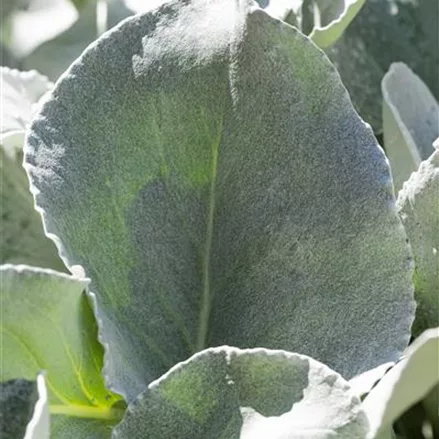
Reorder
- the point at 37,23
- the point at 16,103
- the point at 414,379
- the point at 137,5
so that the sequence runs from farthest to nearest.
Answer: the point at 37,23, the point at 137,5, the point at 16,103, the point at 414,379

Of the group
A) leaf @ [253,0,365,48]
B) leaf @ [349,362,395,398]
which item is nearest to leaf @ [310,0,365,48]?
leaf @ [253,0,365,48]

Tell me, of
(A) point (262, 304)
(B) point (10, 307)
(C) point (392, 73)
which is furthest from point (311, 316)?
(C) point (392, 73)

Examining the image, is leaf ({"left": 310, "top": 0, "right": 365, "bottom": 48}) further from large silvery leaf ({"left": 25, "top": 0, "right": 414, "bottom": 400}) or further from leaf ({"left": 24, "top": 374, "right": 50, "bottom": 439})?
leaf ({"left": 24, "top": 374, "right": 50, "bottom": 439})

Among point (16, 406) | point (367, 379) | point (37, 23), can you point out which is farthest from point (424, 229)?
point (37, 23)

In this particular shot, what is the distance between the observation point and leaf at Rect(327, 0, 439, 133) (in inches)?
28.0

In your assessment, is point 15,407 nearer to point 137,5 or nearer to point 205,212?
point 205,212

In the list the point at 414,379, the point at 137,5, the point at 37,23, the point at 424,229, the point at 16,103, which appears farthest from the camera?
Result: the point at 37,23

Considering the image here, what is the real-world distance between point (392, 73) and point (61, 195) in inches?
10.4

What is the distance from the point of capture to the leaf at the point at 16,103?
55 centimetres

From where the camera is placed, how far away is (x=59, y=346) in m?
0.43

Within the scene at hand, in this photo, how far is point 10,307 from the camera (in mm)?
399

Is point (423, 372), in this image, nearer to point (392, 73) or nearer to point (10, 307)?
point (10, 307)

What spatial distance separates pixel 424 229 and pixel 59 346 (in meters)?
0.17

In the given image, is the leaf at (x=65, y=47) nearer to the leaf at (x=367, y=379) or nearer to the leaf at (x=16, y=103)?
the leaf at (x=16, y=103)
